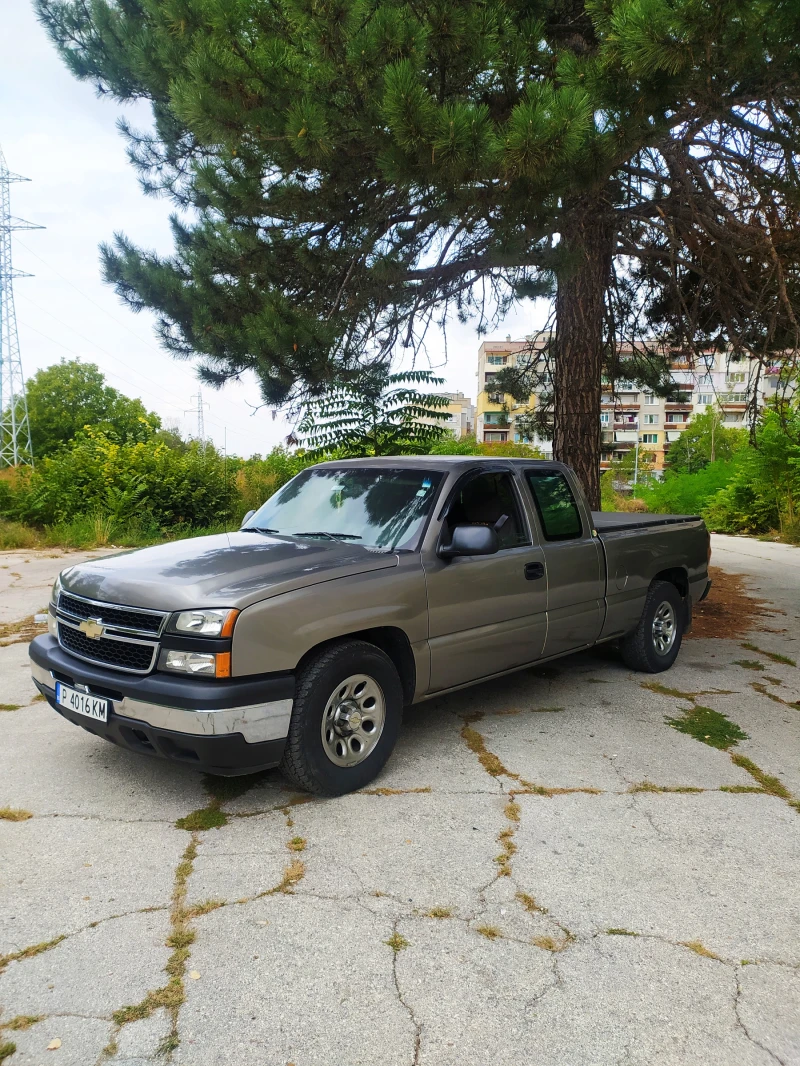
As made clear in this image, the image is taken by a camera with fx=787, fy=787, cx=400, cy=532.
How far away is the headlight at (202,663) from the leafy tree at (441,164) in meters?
3.98

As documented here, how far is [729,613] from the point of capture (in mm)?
→ 9336

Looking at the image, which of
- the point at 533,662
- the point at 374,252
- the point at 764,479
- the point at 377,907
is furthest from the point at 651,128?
the point at 764,479

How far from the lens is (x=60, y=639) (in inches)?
169

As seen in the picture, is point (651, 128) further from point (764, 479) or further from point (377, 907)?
point (764, 479)

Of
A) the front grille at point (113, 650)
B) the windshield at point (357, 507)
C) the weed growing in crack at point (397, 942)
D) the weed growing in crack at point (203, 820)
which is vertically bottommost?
the weed growing in crack at point (397, 942)

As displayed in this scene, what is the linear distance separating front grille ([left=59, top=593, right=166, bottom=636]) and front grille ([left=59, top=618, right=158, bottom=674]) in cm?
6

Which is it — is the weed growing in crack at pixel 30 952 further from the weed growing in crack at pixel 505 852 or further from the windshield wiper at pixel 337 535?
the windshield wiper at pixel 337 535

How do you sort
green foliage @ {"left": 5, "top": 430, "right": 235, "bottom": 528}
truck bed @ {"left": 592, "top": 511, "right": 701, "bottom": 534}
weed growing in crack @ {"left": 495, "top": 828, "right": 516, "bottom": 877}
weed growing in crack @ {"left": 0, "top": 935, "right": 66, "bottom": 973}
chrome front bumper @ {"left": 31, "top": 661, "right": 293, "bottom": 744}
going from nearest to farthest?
1. weed growing in crack @ {"left": 0, "top": 935, "right": 66, "bottom": 973}
2. weed growing in crack @ {"left": 495, "top": 828, "right": 516, "bottom": 877}
3. chrome front bumper @ {"left": 31, "top": 661, "right": 293, "bottom": 744}
4. truck bed @ {"left": 592, "top": 511, "right": 701, "bottom": 534}
5. green foliage @ {"left": 5, "top": 430, "right": 235, "bottom": 528}

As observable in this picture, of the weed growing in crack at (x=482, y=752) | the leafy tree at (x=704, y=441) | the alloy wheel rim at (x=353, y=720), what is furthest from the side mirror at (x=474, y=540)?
the leafy tree at (x=704, y=441)

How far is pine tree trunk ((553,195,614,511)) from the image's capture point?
30.2 ft

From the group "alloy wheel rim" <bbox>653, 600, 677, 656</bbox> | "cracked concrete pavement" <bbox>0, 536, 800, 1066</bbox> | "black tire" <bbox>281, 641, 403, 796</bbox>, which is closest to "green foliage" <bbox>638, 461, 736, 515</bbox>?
"alloy wheel rim" <bbox>653, 600, 677, 656</bbox>

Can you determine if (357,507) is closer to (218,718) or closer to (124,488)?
(218,718)

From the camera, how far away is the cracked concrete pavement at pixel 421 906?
235 centimetres

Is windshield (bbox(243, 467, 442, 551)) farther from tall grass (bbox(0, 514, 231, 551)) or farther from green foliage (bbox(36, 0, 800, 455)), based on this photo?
tall grass (bbox(0, 514, 231, 551))
